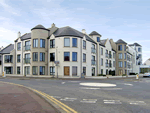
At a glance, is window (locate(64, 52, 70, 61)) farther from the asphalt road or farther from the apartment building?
the asphalt road

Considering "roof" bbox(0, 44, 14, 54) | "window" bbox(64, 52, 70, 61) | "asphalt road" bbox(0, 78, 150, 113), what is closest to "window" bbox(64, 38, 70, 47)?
"window" bbox(64, 52, 70, 61)

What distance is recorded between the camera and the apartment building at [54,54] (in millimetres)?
32531

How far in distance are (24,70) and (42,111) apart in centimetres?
3284

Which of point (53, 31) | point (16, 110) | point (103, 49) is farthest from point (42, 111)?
point (103, 49)

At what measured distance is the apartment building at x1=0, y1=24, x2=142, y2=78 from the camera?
32.5 metres

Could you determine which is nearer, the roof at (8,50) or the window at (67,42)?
the window at (67,42)

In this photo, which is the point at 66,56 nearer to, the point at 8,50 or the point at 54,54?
the point at 54,54

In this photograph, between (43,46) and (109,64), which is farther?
(109,64)

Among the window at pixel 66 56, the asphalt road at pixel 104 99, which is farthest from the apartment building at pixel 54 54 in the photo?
the asphalt road at pixel 104 99

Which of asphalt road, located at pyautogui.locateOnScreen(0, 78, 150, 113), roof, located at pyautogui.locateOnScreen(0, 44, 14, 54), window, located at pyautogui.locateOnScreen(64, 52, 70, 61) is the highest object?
roof, located at pyautogui.locateOnScreen(0, 44, 14, 54)

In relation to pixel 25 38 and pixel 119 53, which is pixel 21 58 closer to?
pixel 25 38

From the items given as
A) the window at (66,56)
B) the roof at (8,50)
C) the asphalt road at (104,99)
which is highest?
the roof at (8,50)

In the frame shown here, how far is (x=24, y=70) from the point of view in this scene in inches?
1459

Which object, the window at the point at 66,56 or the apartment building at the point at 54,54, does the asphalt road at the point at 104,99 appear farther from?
the apartment building at the point at 54,54
